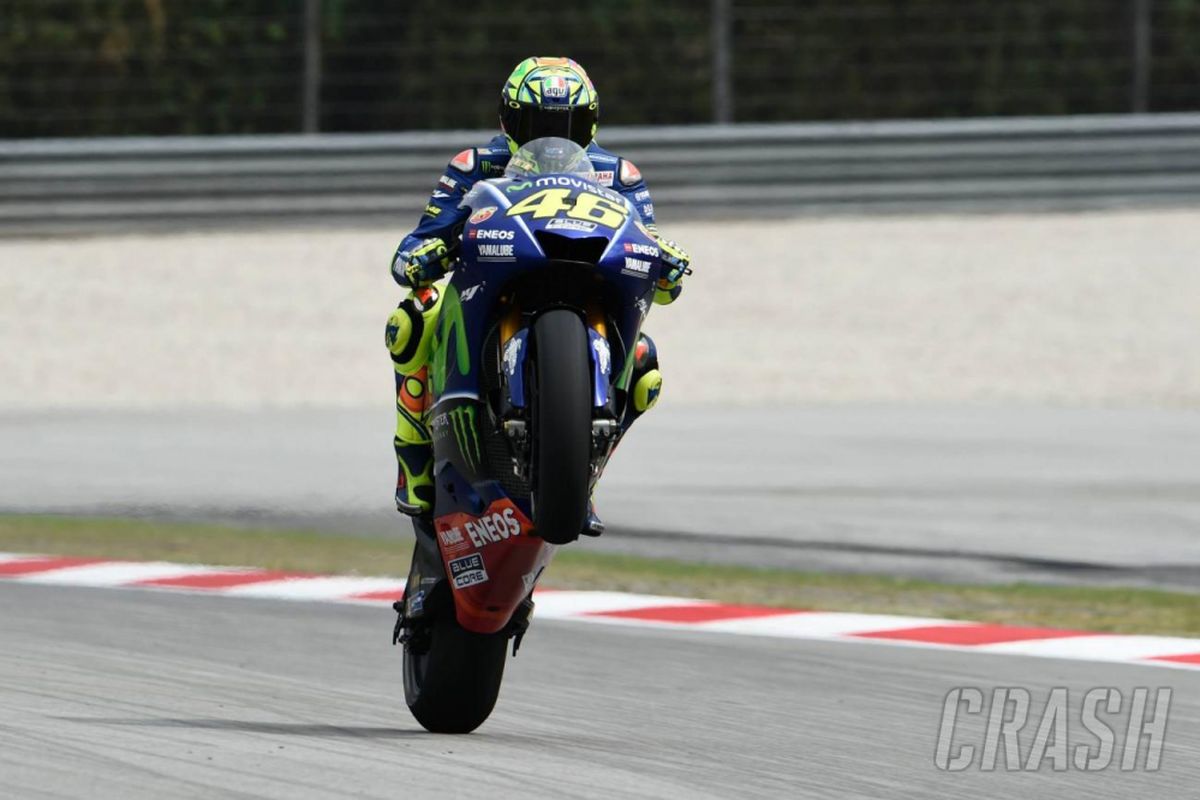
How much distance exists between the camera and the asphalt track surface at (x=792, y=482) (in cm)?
1095

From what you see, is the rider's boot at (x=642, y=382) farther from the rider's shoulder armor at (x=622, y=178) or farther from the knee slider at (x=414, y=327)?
the knee slider at (x=414, y=327)

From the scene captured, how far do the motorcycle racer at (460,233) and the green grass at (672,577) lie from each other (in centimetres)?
345

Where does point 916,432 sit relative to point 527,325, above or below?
below

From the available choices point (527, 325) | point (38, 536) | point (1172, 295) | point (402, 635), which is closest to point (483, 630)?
point (402, 635)

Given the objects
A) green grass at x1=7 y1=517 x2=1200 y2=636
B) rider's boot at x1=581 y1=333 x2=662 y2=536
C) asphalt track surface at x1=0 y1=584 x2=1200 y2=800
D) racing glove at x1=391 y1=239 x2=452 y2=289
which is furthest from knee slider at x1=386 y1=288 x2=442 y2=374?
green grass at x1=7 y1=517 x2=1200 y2=636

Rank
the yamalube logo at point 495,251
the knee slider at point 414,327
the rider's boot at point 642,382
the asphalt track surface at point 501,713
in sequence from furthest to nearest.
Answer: the knee slider at point 414,327 < the rider's boot at point 642,382 < the yamalube logo at point 495,251 < the asphalt track surface at point 501,713

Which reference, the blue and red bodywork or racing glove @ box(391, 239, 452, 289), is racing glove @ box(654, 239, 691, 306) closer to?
the blue and red bodywork

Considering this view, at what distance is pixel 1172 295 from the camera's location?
63.3 feet

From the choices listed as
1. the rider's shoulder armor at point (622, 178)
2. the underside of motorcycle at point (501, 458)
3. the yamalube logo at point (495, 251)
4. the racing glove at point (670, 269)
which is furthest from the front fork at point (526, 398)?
the rider's shoulder armor at point (622, 178)

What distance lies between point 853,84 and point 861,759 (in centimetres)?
1489

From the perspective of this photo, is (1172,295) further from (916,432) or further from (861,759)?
(861,759)

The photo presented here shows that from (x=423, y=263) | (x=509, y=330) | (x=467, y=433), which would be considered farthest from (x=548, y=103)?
(x=467, y=433)

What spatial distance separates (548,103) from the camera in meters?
6.23

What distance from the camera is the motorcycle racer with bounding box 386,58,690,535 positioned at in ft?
20.3
